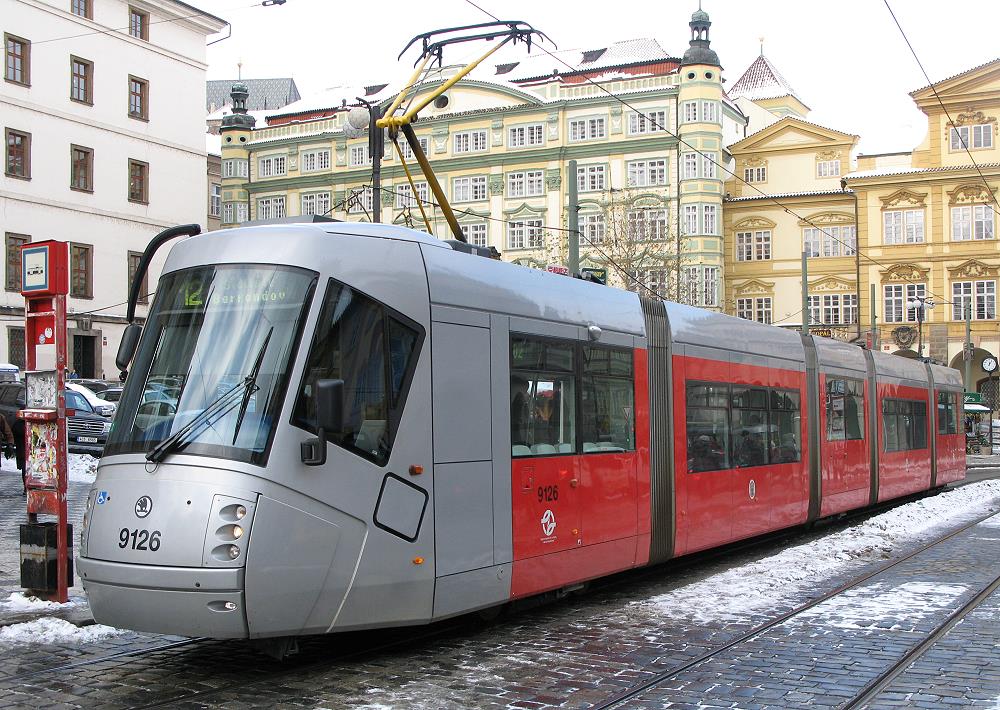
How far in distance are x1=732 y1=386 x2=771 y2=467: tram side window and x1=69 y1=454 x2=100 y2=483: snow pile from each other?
14.4 m

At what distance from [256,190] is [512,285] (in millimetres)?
67600

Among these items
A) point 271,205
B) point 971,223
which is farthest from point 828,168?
point 271,205

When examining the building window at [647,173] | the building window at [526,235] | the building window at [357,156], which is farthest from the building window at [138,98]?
the building window at [647,173]

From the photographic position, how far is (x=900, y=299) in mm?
61156

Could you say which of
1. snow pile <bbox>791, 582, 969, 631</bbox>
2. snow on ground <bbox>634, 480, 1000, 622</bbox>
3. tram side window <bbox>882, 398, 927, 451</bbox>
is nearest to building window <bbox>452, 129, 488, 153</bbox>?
tram side window <bbox>882, 398, 927, 451</bbox>

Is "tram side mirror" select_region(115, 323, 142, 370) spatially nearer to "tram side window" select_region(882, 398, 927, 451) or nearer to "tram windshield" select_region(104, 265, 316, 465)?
"tram windshield" select_region(104, 265, 316, 465)

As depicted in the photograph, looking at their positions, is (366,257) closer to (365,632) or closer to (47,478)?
(365,632)

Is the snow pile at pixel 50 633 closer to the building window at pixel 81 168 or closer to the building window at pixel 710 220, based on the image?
the building window at pixel 81 168

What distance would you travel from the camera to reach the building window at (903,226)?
60969mm

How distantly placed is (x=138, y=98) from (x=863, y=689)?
1792 inches

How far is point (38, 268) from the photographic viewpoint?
34.3 ft

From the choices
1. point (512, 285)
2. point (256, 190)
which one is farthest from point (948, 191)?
point (512, 285)

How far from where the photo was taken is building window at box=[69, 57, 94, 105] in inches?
1773

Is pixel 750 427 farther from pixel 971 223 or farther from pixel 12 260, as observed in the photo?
pixel 971 223
